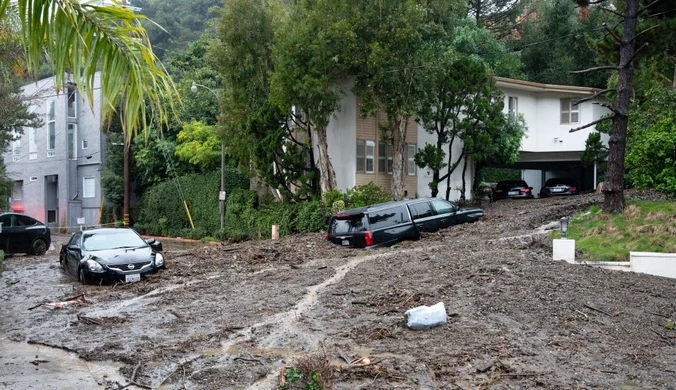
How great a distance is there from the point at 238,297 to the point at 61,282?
677cm

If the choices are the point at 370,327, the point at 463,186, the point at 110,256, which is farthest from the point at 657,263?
the point at 463,186

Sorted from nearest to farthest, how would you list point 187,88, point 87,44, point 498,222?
1. point 87,44
2. point 498,222
3. point 187,88

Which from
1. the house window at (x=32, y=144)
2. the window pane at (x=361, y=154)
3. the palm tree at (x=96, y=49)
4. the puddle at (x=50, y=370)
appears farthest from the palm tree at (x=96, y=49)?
the house window at (x=32, y=144)

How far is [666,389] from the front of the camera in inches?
289

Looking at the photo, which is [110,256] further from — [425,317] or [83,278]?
[425,317]

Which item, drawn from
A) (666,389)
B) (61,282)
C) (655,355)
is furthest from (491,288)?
(61,282)

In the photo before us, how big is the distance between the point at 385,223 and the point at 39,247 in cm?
1414

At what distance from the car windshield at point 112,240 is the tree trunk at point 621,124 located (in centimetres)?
1268

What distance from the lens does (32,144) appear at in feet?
175

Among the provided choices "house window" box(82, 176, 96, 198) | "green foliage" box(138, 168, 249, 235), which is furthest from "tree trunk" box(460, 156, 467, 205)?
"house window" box(82, 176, 96, 198)

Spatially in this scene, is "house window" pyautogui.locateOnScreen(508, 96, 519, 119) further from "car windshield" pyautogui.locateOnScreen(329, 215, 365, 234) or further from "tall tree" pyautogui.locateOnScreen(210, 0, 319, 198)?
"car windshield" pyautogui.locateOnScreen(329, 215, 365, 234)

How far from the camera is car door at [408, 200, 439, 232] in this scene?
1970 cm

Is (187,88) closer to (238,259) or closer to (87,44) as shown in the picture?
(238,259)

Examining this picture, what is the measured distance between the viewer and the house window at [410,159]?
105 feet
